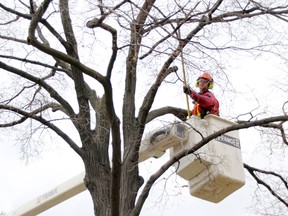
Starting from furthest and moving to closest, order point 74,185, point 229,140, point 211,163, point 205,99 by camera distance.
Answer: point 74,185 < point 205,99 < point 229,140 < point 211,163

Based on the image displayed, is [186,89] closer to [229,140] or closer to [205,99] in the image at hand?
[205,99]

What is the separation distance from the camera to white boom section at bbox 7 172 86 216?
21.1ft

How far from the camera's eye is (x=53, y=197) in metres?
6.66

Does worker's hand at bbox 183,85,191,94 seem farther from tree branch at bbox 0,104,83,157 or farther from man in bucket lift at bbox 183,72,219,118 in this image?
tree branch at bbox 0,104,83,157

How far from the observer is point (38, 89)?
6.45 m

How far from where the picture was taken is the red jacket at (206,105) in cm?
556

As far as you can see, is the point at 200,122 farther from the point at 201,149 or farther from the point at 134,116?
the point at 134,116

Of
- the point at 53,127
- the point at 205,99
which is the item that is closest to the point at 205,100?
the point at 205,99

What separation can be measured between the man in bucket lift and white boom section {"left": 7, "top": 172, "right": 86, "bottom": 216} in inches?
59.9

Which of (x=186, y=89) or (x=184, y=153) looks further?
(x=186, y=89)

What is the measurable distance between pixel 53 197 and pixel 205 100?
7.43ft

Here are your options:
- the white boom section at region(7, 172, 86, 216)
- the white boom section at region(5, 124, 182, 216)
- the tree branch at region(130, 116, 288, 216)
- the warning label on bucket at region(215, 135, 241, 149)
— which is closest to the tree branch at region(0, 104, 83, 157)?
the white boom section at region(5, 124, 182, 216)

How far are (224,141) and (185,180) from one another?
1.73 feet

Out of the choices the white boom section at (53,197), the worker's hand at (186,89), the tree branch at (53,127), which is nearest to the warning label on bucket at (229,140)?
the worker's hand at (186,89)
